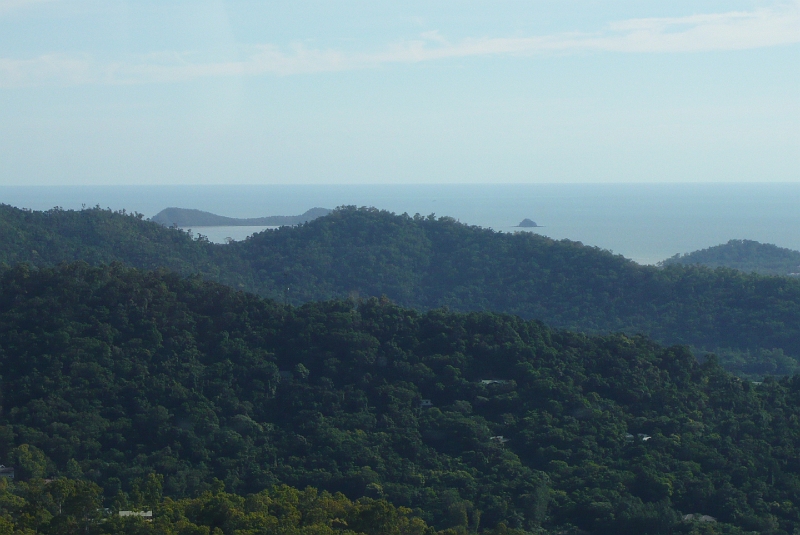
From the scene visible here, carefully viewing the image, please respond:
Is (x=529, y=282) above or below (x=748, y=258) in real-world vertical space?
below

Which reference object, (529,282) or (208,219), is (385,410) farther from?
(208,219)

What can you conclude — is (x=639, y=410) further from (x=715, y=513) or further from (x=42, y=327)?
(x=42, y=327)

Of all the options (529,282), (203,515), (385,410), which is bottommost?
(203,515)

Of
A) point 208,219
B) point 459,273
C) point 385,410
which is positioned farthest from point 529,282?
point 208,219

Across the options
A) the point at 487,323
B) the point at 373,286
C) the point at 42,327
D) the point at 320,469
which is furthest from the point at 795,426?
the point at 373,286

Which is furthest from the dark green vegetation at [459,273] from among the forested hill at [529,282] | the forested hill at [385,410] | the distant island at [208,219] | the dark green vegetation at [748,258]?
the distant island at [208,219]

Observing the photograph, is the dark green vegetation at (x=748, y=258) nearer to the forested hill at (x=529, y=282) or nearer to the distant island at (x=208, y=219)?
the forested hill at (x=529, y=282)

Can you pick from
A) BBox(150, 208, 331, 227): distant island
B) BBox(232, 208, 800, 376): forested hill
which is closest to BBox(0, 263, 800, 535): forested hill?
BBox(232, 208, 800, 376): forested hill

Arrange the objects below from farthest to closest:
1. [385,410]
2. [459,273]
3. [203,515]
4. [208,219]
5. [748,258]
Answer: [208,219] < [748,258] < [459,273] < [385,410] < [203,515]
